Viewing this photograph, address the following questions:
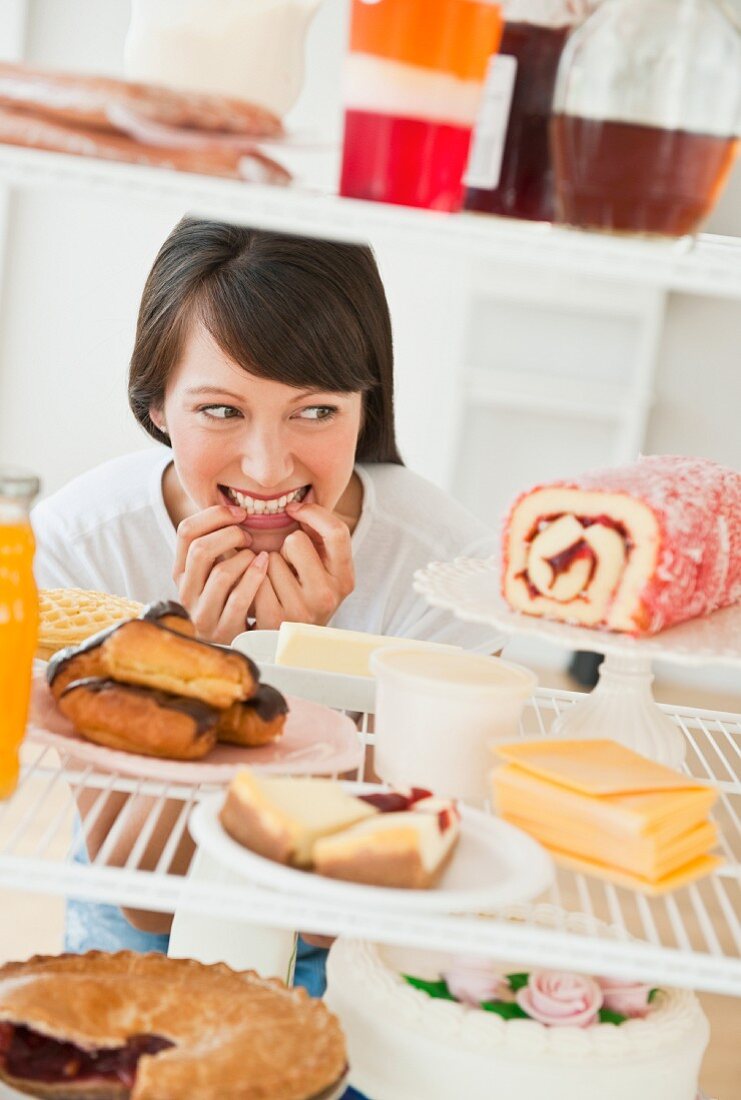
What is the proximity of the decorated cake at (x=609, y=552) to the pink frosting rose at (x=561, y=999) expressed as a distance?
0.28 m

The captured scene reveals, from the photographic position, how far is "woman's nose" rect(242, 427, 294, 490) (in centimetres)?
173

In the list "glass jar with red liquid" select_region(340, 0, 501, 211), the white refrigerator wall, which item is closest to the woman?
"glass jar with red liquid" select_region(340, 0, 501, 211)

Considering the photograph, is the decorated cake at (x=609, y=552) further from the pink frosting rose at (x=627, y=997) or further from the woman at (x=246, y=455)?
the woman at (x=246, y=455)

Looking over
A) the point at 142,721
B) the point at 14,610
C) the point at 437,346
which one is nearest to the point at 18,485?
the point at 14,610

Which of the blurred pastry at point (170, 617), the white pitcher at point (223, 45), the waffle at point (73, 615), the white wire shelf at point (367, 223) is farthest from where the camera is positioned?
the waffle at point (73, 615)

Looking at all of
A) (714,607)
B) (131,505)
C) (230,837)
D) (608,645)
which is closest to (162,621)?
(230,837)

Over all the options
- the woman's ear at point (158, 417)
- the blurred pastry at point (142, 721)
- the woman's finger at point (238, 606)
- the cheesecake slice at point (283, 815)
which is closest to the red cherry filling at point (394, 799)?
the cheesecake slice at point (283, 815)

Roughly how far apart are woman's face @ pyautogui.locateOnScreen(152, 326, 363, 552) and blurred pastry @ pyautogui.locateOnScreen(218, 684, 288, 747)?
74 cm

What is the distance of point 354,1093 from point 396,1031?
0.06 m

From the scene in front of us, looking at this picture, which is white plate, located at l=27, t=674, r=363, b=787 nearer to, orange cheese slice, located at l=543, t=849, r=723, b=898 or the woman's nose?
orange cheese slice, located at l=543, t=849, r=723, b=898

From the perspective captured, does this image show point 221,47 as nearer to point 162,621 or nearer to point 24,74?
Answer: point 24,74

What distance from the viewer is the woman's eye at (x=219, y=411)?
5.74 ft

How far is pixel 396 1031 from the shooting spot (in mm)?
997

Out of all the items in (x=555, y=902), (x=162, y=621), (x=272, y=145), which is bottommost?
(x=555, y=902)
